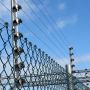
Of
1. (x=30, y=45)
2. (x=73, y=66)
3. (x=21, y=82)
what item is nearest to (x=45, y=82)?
(x=30, y=45)

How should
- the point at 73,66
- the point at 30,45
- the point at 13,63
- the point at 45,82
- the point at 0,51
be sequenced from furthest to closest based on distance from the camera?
the point at 73,66
the point at 45,82
the point at 30,45
the point at 13,63
the point at 0,51

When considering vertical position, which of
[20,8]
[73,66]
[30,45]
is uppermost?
[73,66]

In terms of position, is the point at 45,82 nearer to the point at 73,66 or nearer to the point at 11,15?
the point at 11,15

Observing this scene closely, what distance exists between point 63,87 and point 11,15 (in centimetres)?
1451

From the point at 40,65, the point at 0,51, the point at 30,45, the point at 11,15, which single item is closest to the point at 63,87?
the point at 40,65

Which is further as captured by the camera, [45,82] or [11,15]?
[45,82]

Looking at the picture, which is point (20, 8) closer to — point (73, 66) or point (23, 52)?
point (23, 52)

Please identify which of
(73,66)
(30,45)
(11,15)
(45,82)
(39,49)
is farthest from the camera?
(73,66)

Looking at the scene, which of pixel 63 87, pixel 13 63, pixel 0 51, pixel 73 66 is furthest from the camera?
pixel 73 66

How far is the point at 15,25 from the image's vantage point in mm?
14016

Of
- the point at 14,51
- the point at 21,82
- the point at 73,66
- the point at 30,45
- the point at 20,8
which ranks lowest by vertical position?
the point at 21,82

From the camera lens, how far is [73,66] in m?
41.1

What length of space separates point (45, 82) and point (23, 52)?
5163 mm

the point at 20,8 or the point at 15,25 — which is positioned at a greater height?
the point at 20,8
